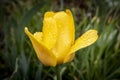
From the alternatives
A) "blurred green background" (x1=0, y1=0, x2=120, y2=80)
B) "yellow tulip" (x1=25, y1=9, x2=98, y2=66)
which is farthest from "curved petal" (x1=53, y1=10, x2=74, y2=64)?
"blurred green background" (x1=0, y1=0, x2=120, y2=80)

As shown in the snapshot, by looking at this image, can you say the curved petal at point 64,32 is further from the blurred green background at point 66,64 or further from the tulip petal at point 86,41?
the blurred green background at point 66,64

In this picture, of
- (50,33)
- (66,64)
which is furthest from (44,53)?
(66,64)

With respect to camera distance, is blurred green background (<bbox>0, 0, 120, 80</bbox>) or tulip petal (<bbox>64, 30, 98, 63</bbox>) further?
blurred green background (<bbox>0, 0, 120, 80</bbox>)

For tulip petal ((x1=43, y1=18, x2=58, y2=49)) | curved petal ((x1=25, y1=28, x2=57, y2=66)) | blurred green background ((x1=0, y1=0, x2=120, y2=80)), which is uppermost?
tulip petal ((x1=43, y1=18, x2=58, y2=49))

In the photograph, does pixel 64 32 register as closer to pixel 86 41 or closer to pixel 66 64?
pixel 86 41

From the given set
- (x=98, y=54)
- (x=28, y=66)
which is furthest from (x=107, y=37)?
(x=28, y=66)

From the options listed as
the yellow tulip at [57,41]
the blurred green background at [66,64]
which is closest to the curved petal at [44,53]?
Answer: the yellow tulip at [57,41]

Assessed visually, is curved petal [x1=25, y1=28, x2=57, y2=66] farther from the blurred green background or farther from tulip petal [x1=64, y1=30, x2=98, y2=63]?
the blurred green background
